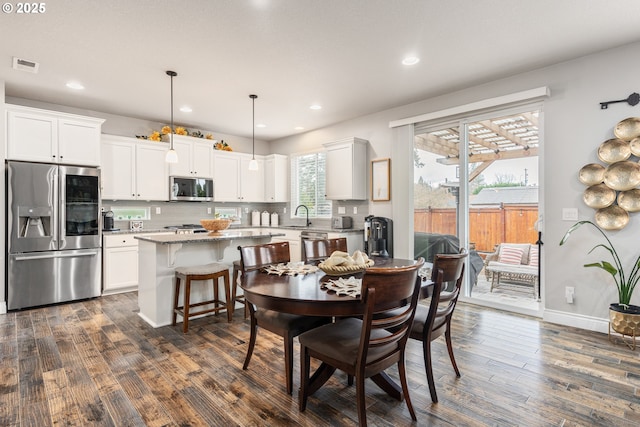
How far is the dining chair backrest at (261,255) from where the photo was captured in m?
2.65

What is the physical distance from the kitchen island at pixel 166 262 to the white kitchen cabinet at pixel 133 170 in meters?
1.80

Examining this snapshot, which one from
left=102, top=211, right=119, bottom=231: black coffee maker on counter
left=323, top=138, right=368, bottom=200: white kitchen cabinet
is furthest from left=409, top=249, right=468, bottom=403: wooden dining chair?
left=102, top=211, right=119, bottom=231: black coffee maker on counter

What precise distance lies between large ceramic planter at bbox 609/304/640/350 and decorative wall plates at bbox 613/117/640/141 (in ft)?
4.98

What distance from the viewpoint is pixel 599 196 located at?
3.20 m

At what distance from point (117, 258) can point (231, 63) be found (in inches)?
126

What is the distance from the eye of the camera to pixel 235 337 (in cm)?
313

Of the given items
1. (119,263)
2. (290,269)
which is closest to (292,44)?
(290,269)

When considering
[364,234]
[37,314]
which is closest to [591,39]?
[364,234]

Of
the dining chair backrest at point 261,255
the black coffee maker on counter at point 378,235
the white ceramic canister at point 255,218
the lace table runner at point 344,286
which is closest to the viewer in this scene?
the lace table runner at point 344,286

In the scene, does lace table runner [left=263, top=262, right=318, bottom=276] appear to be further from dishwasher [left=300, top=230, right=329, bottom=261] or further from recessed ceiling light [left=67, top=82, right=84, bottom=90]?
recessed ceiling light [left=67, top=82, right=84, bottom=90]

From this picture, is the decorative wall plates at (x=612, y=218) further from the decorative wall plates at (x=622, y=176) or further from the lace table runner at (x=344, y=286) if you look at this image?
the lace table runner at (x=344, y=286)

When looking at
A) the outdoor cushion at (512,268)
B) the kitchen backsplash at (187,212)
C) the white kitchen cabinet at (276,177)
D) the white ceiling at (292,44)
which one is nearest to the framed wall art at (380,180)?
the kitchen backsplash at (187,212)

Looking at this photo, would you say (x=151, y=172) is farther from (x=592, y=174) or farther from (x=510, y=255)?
(x=592, y=174)

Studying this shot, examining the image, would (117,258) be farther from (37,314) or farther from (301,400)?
(301,400)
